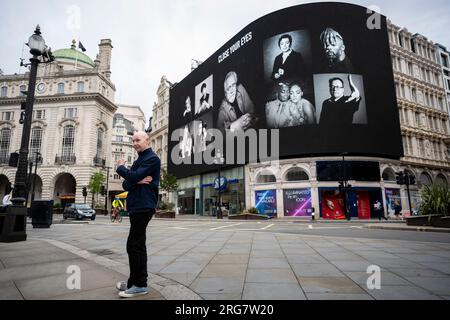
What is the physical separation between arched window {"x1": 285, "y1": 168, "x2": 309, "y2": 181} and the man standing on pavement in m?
28.3

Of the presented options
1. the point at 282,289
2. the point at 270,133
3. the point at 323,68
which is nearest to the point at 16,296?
the point at 282,289

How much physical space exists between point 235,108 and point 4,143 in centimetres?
4450

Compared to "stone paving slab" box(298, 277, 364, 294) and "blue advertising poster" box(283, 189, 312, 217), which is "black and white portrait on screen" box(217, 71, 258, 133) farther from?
"stone paving slab" box(298, 277, 364, 294)

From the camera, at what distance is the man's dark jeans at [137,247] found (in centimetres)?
303

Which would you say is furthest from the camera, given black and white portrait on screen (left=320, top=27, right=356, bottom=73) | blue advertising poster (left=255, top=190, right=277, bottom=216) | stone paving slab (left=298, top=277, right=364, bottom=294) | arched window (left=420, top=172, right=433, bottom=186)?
arched window (left=420, top=172, right=433, bottom=186)

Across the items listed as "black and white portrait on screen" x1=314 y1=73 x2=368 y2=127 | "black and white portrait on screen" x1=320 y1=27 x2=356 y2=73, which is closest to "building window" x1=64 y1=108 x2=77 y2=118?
"black and white portrait on screen" x1=314 y1=73 x2=368 y2=127

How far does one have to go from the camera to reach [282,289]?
3.14 meters

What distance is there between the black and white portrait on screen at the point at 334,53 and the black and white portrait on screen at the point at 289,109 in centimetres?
390

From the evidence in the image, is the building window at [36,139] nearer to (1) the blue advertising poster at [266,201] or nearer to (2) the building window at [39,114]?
Result: (2) the building window at [39,114]

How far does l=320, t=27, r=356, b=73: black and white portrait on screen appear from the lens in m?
29.8

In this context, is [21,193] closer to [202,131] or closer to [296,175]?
[296,175]

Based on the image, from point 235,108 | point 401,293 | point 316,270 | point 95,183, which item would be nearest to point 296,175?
Answer: point 235,108

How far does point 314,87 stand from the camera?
2931 centimetres

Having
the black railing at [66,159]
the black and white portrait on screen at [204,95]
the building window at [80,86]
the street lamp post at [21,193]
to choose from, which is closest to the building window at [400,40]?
the black and white portrait on screen at [204,95]
